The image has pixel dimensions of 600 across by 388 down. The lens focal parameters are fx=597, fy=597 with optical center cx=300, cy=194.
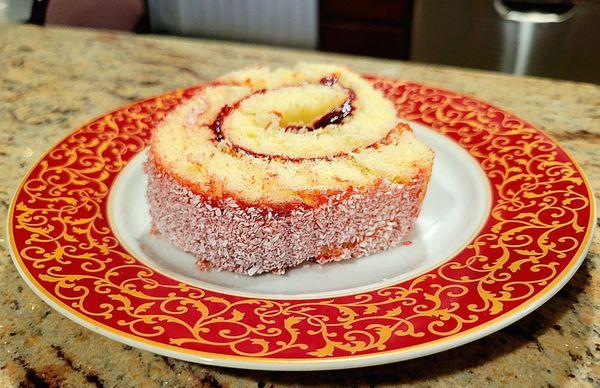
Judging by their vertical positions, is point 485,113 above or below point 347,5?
above

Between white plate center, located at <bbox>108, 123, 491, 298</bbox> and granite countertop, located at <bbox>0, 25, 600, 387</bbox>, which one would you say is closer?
granite countertop, located at <bbox>0, 25, 600, 387</bbox>

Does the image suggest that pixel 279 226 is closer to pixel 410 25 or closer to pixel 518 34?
pixel 518 34

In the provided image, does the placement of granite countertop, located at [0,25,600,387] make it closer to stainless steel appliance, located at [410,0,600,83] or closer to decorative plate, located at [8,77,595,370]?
decorative plate, located at [8,77,595,370]

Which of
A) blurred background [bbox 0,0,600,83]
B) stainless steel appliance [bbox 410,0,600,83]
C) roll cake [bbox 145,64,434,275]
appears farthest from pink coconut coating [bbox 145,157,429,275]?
stainless steel appliance [bbox 410,0,600,83]

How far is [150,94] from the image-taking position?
4.48 feet

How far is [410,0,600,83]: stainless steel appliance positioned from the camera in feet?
7.29

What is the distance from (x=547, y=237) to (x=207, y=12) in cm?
270

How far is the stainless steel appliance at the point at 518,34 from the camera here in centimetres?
222

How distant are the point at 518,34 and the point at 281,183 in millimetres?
1877

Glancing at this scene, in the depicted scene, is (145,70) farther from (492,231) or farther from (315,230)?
(492,231)

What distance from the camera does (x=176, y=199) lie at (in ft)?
2.53

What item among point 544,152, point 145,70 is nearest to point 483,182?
point 544,152

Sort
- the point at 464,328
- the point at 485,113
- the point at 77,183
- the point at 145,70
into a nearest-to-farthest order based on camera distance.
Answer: the point at 464,328
the point at 77,183
the point at 485,113
the point at 145,70

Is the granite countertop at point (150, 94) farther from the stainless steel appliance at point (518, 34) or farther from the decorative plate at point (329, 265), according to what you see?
the stainless steel appliance at point (518, 34)
